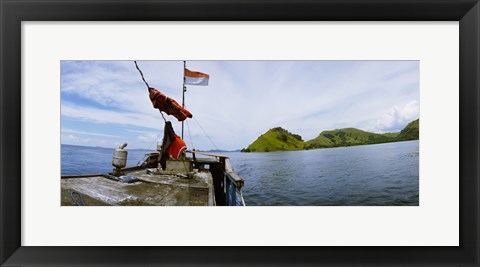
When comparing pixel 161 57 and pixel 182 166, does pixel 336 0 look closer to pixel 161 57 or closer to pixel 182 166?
pixel 161 57

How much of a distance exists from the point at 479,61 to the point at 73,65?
2964 mm

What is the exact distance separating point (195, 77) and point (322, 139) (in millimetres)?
1138

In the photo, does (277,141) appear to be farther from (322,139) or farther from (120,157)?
(120,157)

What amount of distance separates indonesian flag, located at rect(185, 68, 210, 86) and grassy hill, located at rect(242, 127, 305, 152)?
0.64 m

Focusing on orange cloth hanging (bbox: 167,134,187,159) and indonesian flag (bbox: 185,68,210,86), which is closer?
indonesian flag (bbox: 185,68,210,86)

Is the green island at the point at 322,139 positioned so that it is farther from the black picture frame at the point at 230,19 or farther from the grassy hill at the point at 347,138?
the black picture frame at the point at 230,19

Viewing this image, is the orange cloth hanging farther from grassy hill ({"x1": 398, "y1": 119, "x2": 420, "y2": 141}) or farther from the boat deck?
grassy hill ({"x1": 398, "y1": 119, "x2": 420, "y2": 141})

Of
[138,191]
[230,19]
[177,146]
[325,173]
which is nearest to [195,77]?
[230,19]

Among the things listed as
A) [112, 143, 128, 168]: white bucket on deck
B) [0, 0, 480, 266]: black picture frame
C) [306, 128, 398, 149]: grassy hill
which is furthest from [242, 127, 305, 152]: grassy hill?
[112, 143, 128, 168]: white bucket on deck

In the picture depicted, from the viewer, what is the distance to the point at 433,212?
60.2 inches

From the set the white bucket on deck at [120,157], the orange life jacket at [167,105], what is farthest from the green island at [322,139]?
the white bucket on deck at [120,157]

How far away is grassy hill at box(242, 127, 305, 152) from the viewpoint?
1.65 metres

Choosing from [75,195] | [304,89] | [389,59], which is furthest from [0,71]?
[389,59]

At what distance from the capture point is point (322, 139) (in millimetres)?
1703
